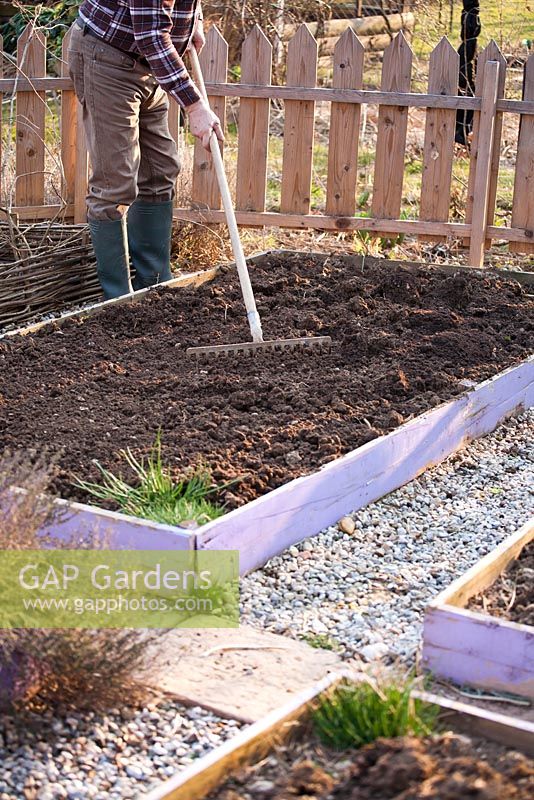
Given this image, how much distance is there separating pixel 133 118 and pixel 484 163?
8.61 feet

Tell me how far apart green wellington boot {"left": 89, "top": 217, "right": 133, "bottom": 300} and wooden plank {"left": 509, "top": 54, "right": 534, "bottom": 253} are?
2.87 metres

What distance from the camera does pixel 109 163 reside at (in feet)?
19.7

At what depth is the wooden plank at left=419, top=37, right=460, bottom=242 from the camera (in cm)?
743

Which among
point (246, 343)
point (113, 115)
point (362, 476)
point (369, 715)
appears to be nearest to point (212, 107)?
point (113, 115)

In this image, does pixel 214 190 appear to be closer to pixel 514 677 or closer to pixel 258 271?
pixel 258 271

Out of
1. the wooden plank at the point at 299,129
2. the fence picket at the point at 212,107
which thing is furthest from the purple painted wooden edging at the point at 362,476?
the fence picket at the point at 212,107

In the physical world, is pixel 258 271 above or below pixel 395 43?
below

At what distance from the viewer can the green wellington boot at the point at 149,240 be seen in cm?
653

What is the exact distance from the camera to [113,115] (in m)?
5.91

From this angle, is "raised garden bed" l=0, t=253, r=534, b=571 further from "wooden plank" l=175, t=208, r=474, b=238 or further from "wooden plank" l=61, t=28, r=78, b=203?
"wooden plank" l=61, t=28, r=78, b=203

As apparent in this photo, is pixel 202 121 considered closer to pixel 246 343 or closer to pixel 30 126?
pixel 246 343

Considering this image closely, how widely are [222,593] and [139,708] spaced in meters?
0.68

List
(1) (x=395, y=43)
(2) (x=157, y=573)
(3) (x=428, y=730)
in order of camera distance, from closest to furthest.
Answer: (3) (x=428, y=730)
(2) (x=157, y=573)
(1) (x=395, y=43)

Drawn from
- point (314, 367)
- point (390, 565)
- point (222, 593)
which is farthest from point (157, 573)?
point (314, 367)
